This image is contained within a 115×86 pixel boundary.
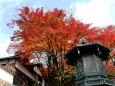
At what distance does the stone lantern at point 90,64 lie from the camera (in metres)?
6.81

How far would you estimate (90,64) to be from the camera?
749cm

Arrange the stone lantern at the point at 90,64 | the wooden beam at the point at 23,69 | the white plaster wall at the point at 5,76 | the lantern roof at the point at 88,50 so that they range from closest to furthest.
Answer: the stone lantern at the point at 90,64
the lantern roof at the point at 88,50
the white plaster wall at the point at 5,76
the wooden beam at the point at 23,69

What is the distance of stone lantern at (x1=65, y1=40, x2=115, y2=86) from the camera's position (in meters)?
6.81

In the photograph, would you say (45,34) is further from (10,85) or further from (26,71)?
(10,85)

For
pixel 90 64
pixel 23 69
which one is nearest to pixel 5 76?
pixel 23 69

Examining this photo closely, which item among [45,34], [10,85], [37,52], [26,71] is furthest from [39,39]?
[10,85]

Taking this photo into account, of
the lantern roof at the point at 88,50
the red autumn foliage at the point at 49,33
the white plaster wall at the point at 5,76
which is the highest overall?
the red autumn foliage at the point at 49,33

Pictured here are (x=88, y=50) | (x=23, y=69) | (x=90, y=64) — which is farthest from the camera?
(x=23, y=69)

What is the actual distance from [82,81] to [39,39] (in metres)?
9.85

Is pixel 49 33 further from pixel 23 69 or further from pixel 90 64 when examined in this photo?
pixel 90 64

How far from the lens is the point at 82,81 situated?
7.05 metres

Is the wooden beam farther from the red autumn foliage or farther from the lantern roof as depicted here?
the lantern roof

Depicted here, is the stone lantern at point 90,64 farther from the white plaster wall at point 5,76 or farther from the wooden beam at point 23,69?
the wooden beam at point 23,69

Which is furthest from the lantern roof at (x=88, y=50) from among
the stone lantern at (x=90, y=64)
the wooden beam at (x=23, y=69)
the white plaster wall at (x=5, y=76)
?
the wooden beam at (x=23, y=69)
